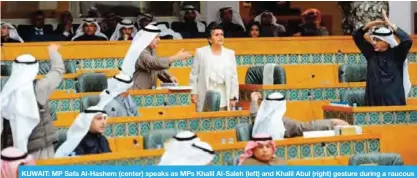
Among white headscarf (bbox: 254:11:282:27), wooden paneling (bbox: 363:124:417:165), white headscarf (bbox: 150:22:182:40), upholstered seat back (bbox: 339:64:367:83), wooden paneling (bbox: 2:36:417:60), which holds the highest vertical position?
white headscarf (bbox: 254:11:282:27)

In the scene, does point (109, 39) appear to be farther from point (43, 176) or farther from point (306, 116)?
point (43, 176)

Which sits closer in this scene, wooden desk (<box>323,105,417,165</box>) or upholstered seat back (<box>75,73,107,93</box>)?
wooden desk (<box>323,105,417,165</box>)

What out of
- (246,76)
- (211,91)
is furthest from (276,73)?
(211,91)

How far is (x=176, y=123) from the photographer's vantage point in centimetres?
1373

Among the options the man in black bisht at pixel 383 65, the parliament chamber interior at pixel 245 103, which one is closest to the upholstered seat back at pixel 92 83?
the parliament chamber interior at pixel 245 103

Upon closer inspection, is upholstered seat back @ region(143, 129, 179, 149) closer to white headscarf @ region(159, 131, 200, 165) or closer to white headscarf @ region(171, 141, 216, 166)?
white headscarf @ region(159, 131, 200, 165)

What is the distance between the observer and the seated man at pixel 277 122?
523 inches

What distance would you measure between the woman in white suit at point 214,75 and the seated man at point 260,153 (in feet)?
10.0

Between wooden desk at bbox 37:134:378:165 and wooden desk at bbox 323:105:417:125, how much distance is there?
3.02ft

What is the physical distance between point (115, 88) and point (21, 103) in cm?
182

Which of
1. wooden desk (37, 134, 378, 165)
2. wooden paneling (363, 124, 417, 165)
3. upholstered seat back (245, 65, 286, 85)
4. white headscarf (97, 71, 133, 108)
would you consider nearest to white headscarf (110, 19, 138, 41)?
upholstered seat back (245, 65, 286, 85)

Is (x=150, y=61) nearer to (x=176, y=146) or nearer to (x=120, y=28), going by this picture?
(x=176, y=146)

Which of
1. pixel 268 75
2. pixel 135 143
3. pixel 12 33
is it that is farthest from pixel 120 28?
pixel 135 143

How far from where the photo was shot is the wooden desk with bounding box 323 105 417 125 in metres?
14.0
